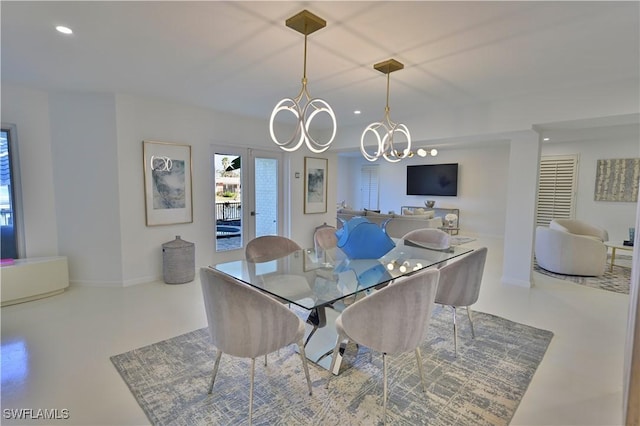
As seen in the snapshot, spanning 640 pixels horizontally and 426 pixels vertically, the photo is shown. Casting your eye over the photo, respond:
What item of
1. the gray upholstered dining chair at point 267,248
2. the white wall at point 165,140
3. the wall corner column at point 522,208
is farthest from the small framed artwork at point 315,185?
the wall corner column at point 522,208

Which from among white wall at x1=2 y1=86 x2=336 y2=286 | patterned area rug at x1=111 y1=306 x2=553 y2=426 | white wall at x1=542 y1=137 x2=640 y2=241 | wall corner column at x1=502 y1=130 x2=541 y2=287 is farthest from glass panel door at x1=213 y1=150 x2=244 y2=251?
white wall at x1=542 y1=137 x2=640 y2=241

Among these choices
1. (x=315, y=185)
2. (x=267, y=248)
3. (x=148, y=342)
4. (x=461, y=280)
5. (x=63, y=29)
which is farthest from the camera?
(x=315, y=185)

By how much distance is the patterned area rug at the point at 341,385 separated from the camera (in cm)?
182

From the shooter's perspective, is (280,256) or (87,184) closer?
(280,256)

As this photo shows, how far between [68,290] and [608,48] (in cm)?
603

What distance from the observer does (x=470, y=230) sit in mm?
8633

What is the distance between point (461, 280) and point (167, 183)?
152 inches

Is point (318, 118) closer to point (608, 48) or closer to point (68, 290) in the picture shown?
point (608, 48)

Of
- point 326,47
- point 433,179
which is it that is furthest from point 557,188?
point 326,47

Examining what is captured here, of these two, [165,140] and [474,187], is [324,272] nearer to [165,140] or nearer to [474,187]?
[165,140]

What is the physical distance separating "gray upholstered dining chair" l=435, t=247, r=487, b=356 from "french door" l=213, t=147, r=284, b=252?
11.9 ft

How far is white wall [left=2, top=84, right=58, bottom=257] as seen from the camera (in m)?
3.64

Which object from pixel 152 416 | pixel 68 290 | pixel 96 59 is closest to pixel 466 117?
pixel 96 59

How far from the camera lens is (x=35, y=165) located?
3.80 meters
